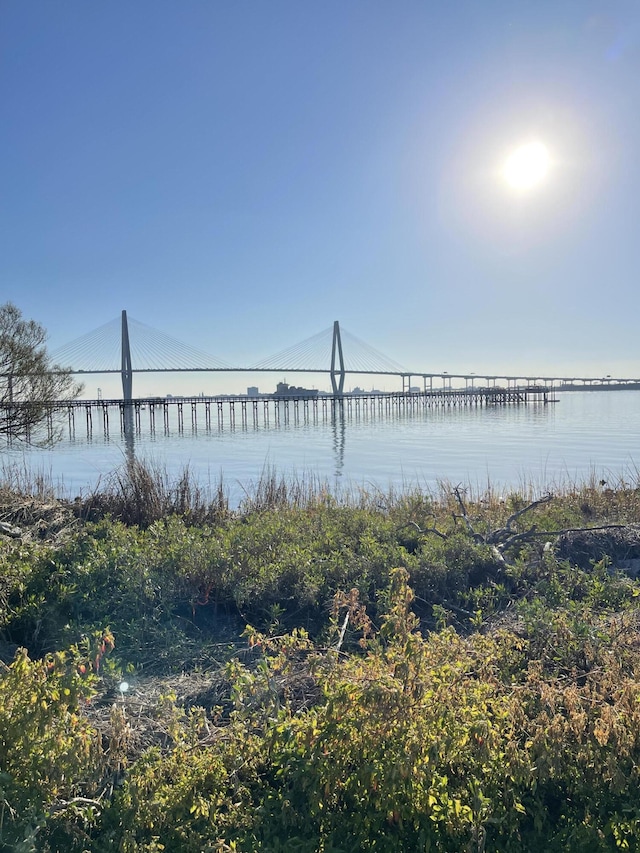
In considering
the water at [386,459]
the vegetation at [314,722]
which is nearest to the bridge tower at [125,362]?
the water at [386,459]

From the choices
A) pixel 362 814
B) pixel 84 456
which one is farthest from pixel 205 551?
pixel 84 456

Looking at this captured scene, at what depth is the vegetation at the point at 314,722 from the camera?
2322mm

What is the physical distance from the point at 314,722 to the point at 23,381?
1600 centimetres

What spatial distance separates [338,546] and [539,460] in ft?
60.2

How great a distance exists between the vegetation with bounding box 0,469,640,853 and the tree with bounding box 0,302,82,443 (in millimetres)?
12105

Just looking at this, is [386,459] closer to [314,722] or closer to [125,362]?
[314,722]

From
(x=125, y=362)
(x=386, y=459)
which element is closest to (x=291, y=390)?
(x=125, y=362)

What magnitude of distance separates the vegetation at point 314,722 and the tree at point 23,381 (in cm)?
1210

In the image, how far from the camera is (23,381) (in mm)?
16109

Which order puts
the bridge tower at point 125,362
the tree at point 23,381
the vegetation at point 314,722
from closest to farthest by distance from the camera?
the vegetation at point 314,722
the tree at point 23,381
the bridge tower at point 125,362

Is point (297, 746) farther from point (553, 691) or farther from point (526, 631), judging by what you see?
point (526, 631)

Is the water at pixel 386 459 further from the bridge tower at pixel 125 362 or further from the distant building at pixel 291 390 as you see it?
the distant building at pixel 291 390

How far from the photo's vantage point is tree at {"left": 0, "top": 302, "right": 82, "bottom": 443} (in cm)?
1588

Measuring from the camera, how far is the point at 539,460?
74.7 ft
